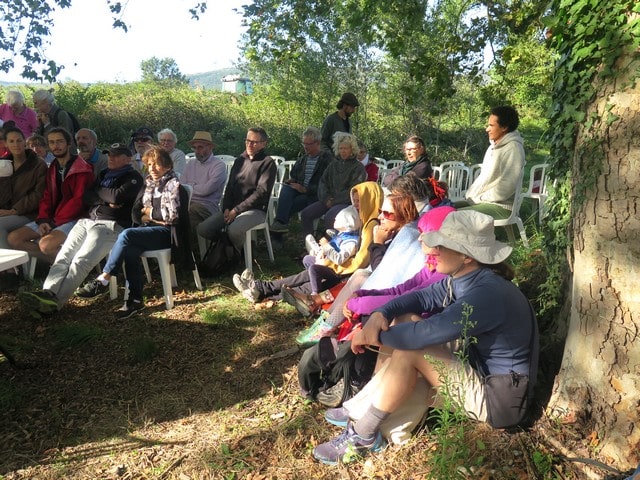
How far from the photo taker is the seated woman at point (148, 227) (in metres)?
4.36

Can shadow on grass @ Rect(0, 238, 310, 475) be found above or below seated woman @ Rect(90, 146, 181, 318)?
below

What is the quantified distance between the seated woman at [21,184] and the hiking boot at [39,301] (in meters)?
1.08

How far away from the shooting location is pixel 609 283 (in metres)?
2.14

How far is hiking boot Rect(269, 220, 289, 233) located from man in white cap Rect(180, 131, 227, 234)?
720 mm

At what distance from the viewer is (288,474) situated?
7.82ft

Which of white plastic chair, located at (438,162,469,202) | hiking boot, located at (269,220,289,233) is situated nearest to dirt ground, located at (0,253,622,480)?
hiking boot, located at (269,220,289,233)

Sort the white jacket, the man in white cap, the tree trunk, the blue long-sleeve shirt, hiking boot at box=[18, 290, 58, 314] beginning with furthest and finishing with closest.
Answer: the man in white cap < the white jacket < hiking boot at box=[18, 290, 58, 314] < the blue long-sleeve shirt < the tree trunk

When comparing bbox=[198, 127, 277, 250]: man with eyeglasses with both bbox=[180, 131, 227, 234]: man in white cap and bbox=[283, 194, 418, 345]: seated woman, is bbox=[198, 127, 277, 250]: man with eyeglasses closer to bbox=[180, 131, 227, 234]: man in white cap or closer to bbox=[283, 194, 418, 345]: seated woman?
bbox=[180, 131, 227, 234]: man in white cap

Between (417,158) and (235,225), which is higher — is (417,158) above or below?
above

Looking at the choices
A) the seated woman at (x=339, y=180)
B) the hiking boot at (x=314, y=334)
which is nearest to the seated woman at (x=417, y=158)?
the seated woman at (x=339, y=180)

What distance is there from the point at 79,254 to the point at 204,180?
1.60 m

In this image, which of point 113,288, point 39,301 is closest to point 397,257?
point 113,288

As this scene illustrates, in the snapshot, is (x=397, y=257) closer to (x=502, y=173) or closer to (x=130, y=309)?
(x=502, y=173)

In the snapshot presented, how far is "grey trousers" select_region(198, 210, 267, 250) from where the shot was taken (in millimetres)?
5195
